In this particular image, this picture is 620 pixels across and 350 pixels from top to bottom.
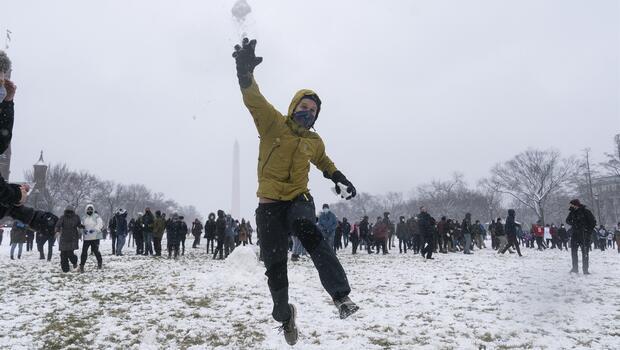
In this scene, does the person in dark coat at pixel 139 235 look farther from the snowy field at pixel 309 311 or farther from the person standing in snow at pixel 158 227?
the snowy field at pixel 309 311

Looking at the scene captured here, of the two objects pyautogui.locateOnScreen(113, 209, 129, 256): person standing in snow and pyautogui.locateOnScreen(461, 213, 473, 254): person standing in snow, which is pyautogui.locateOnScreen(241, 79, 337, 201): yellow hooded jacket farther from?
pyautogui.locateOnScreen(461, 213, 473, 254): person standing in snow

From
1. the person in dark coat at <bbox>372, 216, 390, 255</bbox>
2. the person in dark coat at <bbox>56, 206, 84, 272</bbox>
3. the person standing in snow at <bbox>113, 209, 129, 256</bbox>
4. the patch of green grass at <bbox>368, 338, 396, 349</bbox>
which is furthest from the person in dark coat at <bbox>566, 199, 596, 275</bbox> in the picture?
the person standing in snow at <bbox>113, 209, 129, 256</bbox>

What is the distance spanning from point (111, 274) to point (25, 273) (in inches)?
102

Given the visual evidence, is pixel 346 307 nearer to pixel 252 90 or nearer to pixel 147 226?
pixel 252 90

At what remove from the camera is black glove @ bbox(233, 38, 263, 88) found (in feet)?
11.9

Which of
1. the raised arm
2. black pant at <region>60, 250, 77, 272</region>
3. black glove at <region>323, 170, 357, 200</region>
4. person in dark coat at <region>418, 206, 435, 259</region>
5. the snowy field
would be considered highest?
the raised arm

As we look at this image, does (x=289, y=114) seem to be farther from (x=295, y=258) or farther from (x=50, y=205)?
(x=50, y=205)

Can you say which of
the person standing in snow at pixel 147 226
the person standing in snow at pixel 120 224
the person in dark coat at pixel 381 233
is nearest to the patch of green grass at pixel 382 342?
the person standing in snow at pixel 147 226

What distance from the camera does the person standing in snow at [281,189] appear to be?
3697 millimetres

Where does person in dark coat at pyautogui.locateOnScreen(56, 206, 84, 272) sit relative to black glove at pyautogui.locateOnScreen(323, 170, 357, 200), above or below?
below

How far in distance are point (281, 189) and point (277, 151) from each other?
1.18 ft

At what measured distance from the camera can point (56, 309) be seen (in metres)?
7.95

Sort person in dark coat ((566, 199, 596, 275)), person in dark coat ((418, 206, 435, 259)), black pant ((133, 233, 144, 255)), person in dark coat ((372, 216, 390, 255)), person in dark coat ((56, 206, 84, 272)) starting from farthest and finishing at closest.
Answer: person in dark coat ((372, 216, 390, 255)) → black pant ((133, 233, 144, 255)) → person in dark coat ((418, 206, 435, 259)) → person in dark coat ((56, 206, 84, 272)) → person in dark coat ((566, 199, 596, 275))

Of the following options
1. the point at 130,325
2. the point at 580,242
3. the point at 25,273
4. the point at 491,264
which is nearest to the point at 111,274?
the point at 25,273
